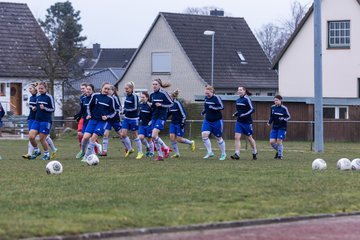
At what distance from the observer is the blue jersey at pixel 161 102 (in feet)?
81.9

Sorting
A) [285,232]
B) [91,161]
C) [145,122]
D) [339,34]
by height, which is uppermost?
[339,34]

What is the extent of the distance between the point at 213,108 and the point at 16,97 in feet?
126

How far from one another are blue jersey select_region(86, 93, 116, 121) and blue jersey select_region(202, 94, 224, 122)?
118 inches

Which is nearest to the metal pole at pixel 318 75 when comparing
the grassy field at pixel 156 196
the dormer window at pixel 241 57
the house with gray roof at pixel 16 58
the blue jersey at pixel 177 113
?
the blue jersey at pixel 177 113

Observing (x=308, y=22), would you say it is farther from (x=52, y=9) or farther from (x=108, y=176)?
(x=52, y=9)

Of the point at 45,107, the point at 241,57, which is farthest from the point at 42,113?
the point at 241,57

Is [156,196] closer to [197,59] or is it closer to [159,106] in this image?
[159,106]

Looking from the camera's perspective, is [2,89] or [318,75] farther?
[2,89]

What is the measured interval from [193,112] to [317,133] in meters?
18.5

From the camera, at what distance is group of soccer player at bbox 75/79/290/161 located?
76.9ft

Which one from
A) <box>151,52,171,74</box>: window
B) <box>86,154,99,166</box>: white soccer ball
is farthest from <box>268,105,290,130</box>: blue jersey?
<box>151,52,171,74</box>: window

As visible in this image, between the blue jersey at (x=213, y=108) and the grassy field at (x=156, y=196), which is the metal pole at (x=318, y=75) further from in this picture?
the grassy field at (x=156, y=196)

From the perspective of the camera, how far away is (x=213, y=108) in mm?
25344

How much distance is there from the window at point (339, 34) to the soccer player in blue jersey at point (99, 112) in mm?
33164
